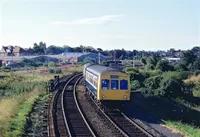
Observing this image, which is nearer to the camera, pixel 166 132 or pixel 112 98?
pixel 166 132

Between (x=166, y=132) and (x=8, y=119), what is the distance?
8624 millimetres

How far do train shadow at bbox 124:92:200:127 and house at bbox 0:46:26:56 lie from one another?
141 m

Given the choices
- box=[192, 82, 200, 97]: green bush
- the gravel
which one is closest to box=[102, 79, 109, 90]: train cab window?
the gravel

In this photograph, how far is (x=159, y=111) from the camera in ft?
87.2

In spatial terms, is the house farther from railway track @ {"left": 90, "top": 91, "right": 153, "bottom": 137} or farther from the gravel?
railway track @ {"left": 90, "top": 91, "right": 153, "bottom": 137}

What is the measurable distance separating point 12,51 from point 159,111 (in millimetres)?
153110

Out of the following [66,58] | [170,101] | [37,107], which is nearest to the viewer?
[37,107]

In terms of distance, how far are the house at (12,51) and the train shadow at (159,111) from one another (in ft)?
463

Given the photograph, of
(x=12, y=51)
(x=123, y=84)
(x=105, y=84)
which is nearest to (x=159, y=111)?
(x=123, y=84)

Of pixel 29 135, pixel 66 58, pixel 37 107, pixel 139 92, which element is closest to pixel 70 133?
pixel 29 135

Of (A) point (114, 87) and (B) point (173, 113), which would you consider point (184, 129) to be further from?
(B) point (173, 113)

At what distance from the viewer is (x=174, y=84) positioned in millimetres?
34188

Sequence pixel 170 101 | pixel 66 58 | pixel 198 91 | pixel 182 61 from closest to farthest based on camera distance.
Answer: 1. pixel 170 101
2. pixel 198 91
3. pixel 182 61
4. pixel 66 58

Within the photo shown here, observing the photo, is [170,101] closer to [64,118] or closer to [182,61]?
[64,118]
